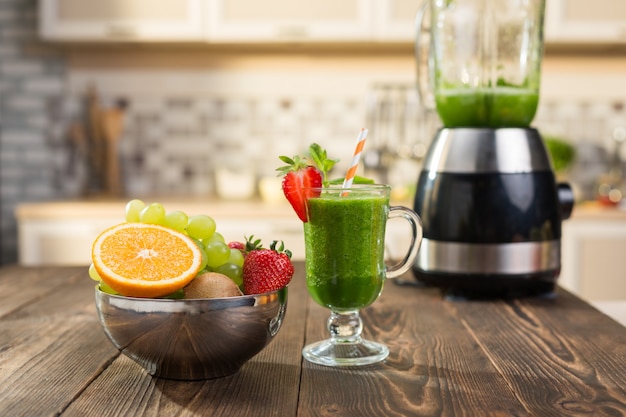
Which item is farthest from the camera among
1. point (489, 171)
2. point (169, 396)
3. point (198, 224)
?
point (489, 171)

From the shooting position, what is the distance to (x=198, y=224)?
36.3 inches

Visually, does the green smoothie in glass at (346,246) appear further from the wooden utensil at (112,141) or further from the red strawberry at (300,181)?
the wooden utensil at (112,141)

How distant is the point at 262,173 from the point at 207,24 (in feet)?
2.48

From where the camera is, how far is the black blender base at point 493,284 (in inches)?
52.2

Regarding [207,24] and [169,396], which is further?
[207,24]

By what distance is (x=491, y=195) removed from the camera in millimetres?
1343

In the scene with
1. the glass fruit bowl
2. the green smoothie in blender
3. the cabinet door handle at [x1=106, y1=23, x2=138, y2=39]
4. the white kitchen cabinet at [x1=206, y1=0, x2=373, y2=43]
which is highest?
the white kitchen cabinet at [x1=206, y1=0, x2=373, y2=43]

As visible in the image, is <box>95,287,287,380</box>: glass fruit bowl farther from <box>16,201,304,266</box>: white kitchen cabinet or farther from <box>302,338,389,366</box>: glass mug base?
<box>16,201,304,266</box>: white kitchen cabinet

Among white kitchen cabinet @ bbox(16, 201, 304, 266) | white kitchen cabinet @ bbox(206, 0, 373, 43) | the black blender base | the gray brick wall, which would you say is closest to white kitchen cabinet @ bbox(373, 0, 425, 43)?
white kitchen cabinet @ bbox(206, 0, 373, 43)

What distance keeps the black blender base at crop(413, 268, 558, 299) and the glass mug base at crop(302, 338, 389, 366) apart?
15.0 inches

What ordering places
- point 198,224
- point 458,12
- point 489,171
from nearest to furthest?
point 198,224 → point 489,171 → point 458,12

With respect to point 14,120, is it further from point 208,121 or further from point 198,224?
point 198,224

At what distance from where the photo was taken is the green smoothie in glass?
949mm

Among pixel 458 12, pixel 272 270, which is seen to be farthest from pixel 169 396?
pixel 458 12
